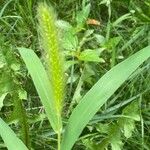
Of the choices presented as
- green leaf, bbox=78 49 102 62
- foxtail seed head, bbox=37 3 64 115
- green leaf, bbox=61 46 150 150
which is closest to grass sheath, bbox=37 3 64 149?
foxtail seed head, bbox=37 3 64 115

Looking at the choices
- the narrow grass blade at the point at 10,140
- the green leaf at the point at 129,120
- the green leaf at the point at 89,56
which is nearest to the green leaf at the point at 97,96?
the narrow grass blade at the point at 10,140

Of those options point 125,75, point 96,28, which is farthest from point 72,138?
point 96,28

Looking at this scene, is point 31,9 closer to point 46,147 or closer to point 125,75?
point 46,147

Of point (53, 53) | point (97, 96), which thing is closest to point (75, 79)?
point (97, 96)

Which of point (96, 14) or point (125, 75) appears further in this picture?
point (96, 14)

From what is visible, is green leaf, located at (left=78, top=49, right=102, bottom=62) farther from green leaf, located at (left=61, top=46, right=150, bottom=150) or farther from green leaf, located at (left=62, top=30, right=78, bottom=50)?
green leaf, located at (left=61, top=46, right=150, bottom=150)

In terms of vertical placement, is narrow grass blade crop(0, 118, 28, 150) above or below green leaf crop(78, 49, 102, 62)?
below

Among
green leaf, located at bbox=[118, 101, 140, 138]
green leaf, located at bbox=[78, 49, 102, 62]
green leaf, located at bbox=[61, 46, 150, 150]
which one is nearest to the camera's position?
green leaf, located at bbox=[61, 46, 150, 150]
